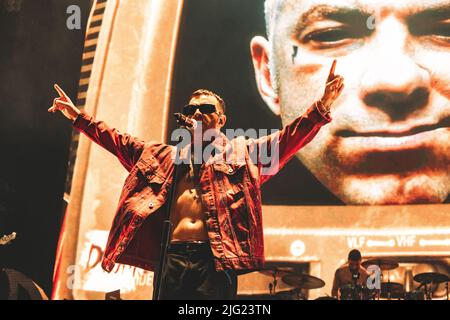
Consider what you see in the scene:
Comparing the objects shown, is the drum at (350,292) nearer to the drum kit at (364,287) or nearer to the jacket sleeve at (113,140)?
the drum kit at (364,287)

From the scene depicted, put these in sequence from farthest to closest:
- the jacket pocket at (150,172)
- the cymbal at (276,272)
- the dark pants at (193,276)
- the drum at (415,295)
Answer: the cymbal at (276,272) < the drum at (415,295) < the jacket pocket at (150,172) < the dark pants at (193,276)

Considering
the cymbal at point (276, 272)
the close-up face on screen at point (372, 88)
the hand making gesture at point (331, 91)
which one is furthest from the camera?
the close-up face on screen at point (372, 88)

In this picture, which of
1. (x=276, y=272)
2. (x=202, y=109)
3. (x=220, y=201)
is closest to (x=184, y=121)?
(x=202, y=109)

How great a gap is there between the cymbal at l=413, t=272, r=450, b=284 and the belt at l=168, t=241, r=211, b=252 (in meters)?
2.38

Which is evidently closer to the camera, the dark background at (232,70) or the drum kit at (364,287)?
the drum kit at (364,287)

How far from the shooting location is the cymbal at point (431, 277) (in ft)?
15.9

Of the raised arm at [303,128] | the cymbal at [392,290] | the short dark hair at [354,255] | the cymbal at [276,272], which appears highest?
the raised arm at [303,128]

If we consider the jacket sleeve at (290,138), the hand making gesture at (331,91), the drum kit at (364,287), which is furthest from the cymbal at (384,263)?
the hand making gesture at (331,91)

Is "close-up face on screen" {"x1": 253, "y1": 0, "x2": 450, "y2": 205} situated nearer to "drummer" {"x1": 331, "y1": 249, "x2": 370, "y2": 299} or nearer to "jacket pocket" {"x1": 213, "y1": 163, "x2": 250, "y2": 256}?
"drummer" {"x1": 331, "y1": 249, "x2": 370, "y2": 299}

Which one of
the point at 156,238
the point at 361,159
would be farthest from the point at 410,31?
the point at 156,238

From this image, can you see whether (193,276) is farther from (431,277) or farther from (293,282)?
(431,277)

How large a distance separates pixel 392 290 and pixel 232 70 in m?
2.18

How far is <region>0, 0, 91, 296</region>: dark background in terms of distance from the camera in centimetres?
533

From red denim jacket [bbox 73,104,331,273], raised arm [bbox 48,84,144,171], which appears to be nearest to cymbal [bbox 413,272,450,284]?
red denim jacket [bbox 73,104,331,273]
